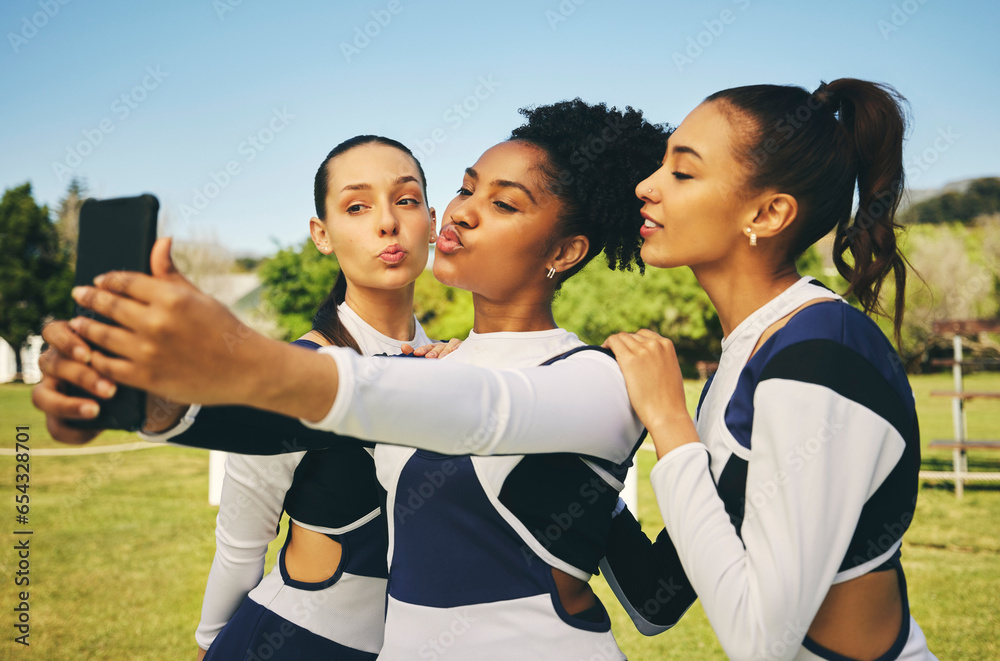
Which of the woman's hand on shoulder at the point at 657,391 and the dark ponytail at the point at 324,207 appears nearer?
the woman's hand on shoulder at the point at 657,391

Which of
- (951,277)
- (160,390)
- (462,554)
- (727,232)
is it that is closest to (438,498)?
(462,554)

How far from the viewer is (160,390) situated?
110 cm

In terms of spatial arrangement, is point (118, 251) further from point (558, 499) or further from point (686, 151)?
point (686, 151)

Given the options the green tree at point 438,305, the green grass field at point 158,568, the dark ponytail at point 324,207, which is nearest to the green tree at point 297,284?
the green grass field at point 158,568

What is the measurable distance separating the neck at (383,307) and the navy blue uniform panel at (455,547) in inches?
40.5

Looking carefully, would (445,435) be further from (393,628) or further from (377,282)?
(377,282)

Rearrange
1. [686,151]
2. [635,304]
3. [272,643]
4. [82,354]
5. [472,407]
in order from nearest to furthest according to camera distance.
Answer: [82,354], [472,407], [686,151], [272,643], [635,304]

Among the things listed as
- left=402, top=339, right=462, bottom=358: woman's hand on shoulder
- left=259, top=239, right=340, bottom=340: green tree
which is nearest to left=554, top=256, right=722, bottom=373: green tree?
left=259, top=239, right=340, bottom=340: green tree

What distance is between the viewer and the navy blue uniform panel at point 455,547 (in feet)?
5.90

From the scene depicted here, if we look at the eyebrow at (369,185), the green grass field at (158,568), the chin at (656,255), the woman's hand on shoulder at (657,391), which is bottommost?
the green grass field at (158,568)

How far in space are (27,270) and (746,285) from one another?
49410mm

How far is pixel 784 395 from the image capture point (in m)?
1.66

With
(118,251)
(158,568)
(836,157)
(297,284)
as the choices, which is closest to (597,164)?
(836,157)

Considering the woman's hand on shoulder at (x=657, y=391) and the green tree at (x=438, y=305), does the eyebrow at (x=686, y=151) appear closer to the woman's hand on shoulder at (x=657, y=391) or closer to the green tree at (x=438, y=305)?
the woman's hand on shoulder at (x=657, y=391)
